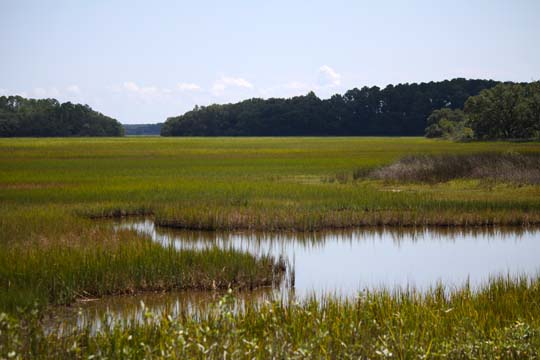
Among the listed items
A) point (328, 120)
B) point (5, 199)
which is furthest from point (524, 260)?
point (328, 120)

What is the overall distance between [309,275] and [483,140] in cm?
7325

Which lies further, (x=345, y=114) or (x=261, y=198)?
(x=345, y=114)

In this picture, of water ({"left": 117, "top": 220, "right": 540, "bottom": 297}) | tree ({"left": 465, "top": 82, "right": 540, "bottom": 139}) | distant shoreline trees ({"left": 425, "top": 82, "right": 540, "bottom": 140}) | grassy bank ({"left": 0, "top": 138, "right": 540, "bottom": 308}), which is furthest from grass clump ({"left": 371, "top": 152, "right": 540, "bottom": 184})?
tree ({"left": 465, "top": 82, "right": 540, "bottom": 139})

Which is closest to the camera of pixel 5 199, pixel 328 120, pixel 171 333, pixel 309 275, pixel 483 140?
pixel 171 333

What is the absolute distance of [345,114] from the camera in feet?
468

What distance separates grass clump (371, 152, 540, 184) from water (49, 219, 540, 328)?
36.4 ft

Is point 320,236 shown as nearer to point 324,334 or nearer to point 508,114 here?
point 324,334

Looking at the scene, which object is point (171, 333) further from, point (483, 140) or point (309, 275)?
point (483, 140)

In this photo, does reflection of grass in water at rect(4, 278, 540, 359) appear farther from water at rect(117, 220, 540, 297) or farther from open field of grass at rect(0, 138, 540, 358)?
water at rect(117, 220, 540, 297)

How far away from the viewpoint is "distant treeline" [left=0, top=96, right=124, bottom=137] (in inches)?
4956

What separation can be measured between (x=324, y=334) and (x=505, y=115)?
78264 mm

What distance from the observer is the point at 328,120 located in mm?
141750

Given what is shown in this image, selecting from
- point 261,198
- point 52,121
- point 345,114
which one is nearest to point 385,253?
point 261,198

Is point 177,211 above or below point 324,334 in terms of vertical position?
below
